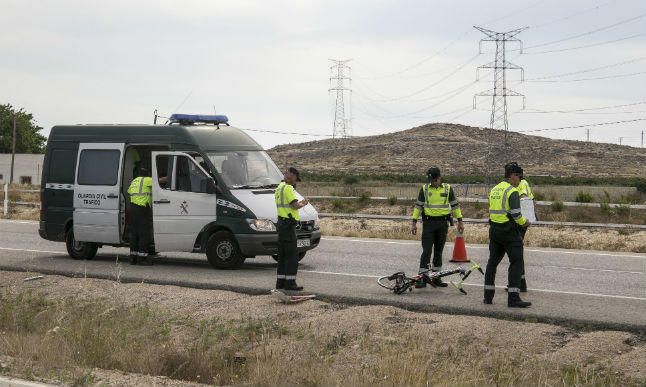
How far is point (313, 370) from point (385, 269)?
25.9ft

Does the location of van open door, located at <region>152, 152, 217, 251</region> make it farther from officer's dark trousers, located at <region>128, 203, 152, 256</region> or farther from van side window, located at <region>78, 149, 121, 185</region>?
van side window, located at <region>78, 149, 121, 185</region>

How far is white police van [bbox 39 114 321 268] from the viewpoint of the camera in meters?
16.0

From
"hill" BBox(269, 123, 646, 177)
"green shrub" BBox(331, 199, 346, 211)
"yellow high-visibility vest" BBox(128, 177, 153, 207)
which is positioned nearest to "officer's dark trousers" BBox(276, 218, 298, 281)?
"yellow high-visibility vest" BBox(128, 177, 153, 207)

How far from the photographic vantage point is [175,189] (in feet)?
54.7

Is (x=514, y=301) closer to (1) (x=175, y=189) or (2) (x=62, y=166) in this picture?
(1) (x=175, y=189)

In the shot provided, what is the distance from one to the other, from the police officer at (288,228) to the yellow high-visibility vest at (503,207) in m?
2.64

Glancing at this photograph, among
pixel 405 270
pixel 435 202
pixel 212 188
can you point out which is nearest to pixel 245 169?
pixel 212 188

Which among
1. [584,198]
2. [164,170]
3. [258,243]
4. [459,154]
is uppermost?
[459,154]

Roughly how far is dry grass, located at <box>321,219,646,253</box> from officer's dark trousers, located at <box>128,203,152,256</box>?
9.07 m

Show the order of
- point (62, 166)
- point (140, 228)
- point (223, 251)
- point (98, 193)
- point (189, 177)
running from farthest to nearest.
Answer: point (62, 166), point (98, 193), point (140, 228), point (189, 177), point (223, 251)

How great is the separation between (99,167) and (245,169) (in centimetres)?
289

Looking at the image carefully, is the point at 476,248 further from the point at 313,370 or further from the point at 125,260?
the point at 313,370

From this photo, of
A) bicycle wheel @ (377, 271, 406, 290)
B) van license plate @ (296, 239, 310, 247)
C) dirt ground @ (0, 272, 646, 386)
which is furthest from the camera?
van license plate @ (296, 239, 310, 247)

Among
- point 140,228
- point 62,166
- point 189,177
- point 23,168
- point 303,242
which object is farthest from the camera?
point 23,168
